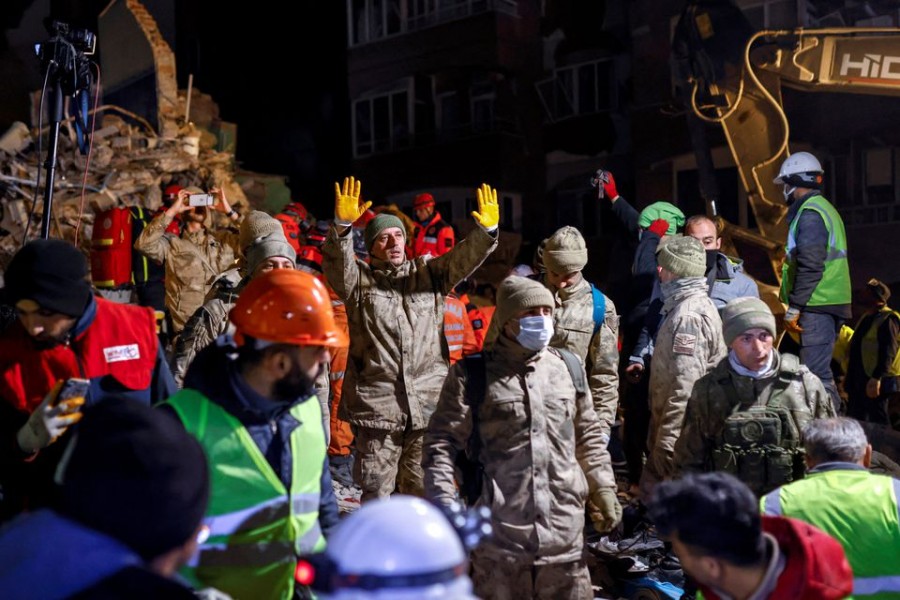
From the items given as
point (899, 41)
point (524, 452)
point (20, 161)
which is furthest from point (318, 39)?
point (524, 452)

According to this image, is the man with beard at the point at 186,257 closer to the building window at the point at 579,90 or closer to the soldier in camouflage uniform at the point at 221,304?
the soldier in camouflage uniform at the point at 221,304

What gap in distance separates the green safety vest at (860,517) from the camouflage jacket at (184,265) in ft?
24.6

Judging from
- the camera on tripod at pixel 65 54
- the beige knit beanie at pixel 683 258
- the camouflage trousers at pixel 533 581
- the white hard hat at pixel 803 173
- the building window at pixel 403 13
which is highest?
the building window at pixel 403 13

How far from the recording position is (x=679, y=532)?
2717 millimetres

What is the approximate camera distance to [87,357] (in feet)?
11.1

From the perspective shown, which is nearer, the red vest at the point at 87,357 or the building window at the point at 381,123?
the red vest at the point at 87,357

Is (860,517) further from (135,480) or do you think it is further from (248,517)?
(135,480)

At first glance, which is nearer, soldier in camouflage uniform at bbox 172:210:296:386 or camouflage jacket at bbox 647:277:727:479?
camouflage jacket at bbox 647:277:727:479

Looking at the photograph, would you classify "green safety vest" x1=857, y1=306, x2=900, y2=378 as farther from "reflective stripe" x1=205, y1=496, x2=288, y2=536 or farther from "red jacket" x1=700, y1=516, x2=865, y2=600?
"reflective stripe" x1=205, y1=496, x2=288, y2=536

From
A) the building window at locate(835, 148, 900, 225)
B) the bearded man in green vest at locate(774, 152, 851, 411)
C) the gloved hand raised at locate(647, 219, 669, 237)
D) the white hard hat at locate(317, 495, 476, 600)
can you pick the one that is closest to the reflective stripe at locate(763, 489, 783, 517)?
the white hard hat at locate(317, 495, 476, 600)

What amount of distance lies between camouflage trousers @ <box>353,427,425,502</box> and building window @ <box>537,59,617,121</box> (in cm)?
759

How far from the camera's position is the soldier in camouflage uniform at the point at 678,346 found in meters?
5.82

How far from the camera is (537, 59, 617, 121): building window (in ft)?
40.9

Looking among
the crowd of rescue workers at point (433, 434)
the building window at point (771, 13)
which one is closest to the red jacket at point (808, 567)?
the crowd of rescue workers at point (433, 434)
